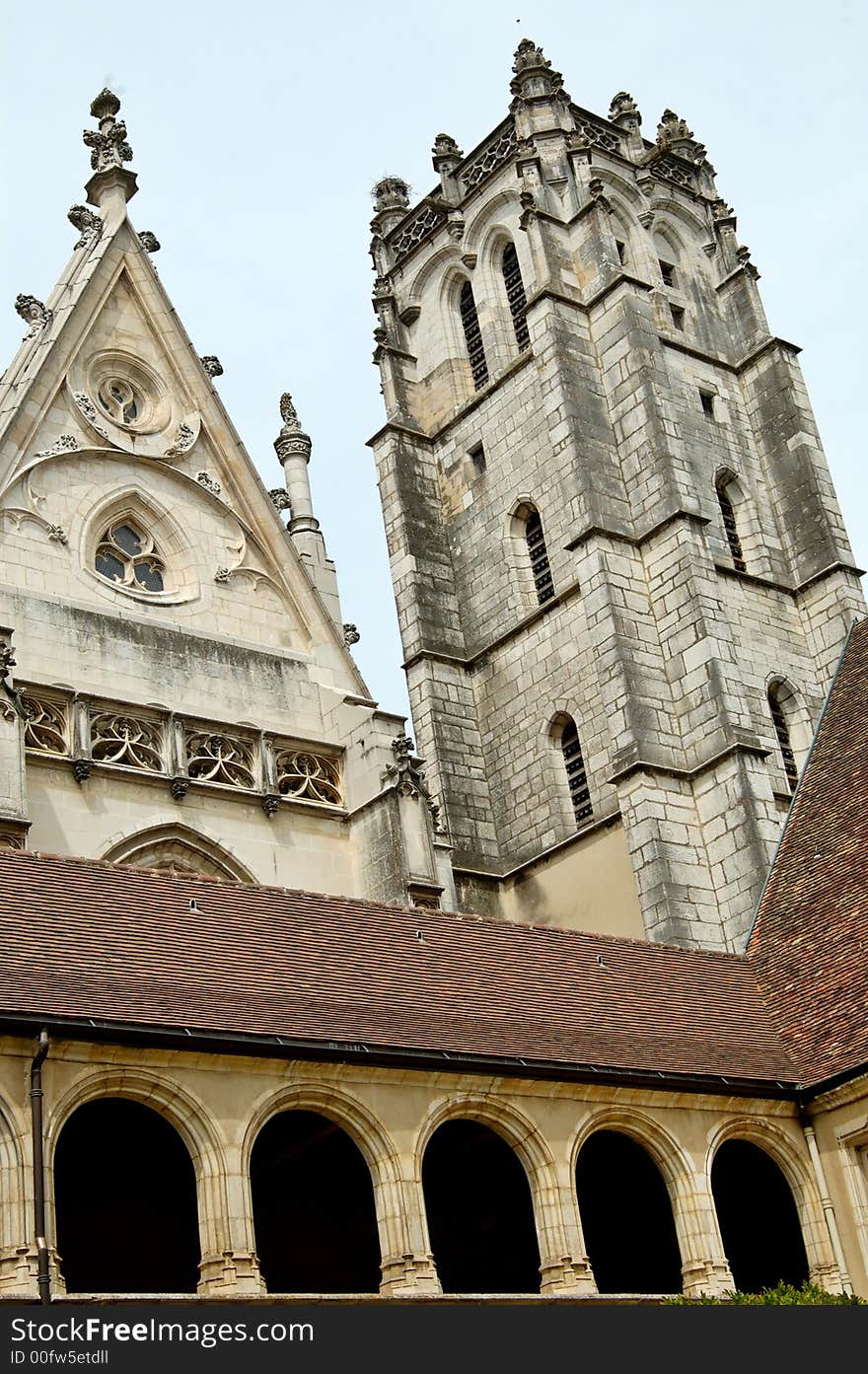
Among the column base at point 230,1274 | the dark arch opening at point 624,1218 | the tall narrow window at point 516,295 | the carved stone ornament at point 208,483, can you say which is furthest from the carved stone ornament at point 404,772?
the tall narrow window at point 516,295

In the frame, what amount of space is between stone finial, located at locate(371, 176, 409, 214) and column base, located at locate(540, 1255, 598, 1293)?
90.9 ft

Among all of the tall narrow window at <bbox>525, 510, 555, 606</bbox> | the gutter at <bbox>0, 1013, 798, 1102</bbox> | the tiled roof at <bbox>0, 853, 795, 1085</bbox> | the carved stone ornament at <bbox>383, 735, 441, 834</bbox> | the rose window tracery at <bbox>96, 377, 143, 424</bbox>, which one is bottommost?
the gutter at <bbox>0, 1013, 798, 1102</bbox>

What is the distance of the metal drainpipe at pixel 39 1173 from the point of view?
437 inches

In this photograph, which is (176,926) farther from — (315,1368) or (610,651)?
(610,651)

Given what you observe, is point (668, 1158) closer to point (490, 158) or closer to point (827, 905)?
point (827, 905)

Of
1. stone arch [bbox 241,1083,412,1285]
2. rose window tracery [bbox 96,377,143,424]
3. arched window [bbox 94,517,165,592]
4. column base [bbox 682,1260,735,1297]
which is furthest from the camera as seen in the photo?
rose window tracery [bbox 96,377,143,424]

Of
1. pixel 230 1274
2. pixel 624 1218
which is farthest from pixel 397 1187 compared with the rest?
pixel 624 1218

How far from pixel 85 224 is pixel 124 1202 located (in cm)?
1248

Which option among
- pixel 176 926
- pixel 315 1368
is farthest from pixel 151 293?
pixel 315 1368

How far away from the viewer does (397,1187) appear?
13.2 meters

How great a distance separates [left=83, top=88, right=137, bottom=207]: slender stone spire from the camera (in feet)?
72.8

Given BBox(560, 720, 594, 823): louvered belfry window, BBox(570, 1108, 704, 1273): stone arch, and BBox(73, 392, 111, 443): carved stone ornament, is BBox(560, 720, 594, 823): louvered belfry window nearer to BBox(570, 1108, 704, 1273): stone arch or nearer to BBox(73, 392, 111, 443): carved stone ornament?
BBox(73, 392, 111, 443): carved stone ornament

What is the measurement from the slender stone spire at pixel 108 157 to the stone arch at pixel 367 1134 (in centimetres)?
1248

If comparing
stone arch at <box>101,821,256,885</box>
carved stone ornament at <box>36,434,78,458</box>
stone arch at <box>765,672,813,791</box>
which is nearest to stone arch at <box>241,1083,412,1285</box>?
stone arch at <box>101,821,256,885</box>
